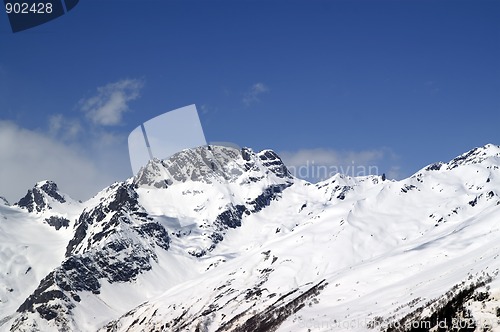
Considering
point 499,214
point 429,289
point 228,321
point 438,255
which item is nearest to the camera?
point 429,289

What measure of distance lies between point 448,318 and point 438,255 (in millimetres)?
100496

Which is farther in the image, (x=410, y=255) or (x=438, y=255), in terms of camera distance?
(x=410, y=255)

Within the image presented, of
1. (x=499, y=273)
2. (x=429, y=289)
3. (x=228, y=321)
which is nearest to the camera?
(x=499, y=273)

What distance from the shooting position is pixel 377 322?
201 ft

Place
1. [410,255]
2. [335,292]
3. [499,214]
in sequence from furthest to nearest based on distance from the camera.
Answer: [499,214] < [410,255] < [335,292]

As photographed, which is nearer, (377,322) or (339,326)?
(377,322)

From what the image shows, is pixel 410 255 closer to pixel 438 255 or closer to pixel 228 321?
pixel 438 255

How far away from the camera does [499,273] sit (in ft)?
180

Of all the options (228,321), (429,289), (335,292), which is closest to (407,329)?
(429,289)

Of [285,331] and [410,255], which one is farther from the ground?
[410,255]

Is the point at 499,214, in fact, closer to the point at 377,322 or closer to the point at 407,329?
the point at 377,322

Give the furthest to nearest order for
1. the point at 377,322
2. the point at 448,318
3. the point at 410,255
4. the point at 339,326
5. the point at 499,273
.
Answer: the point at 410,255 → the point at 339,326 → the point at 377,322 → the point at 499,273 → the point at 448,318

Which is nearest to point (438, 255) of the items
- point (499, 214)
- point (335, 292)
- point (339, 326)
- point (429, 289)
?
point (335, 292)

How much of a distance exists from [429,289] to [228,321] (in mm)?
123372
